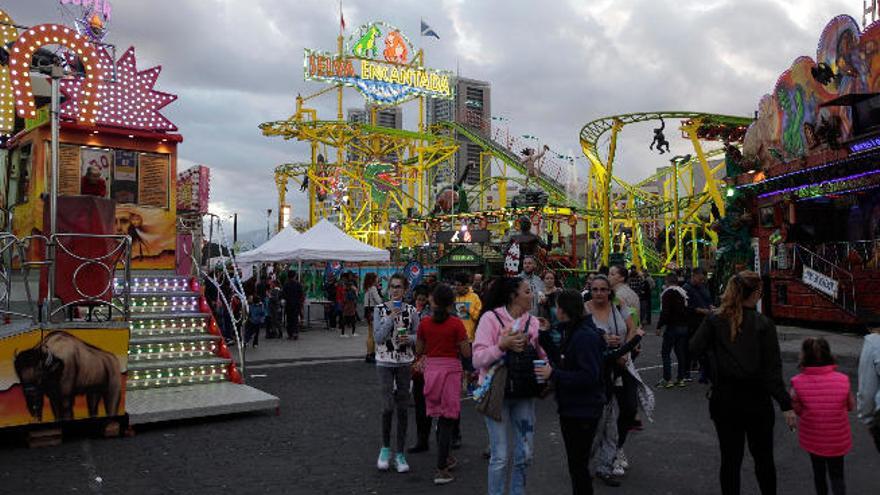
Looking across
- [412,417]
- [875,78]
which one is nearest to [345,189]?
[875,78]

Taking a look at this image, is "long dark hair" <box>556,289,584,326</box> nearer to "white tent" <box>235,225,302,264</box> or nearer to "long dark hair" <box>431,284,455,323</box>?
"long dark hair" <box>431,284,455,323</box>

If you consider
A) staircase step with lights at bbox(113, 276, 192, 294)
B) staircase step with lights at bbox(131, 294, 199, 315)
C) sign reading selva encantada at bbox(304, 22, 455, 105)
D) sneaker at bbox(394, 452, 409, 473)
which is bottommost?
sneaker at bbox(394, 452, 409, 473)

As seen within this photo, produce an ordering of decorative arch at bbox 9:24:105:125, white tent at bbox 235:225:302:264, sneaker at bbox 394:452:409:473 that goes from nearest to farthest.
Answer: sneaker at bbox 394:452:409:473 < decorative arch at bbox 9:24:105:125 < white tent at bbox 235:225:302:264

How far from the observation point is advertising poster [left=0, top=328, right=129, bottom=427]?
7.07 metres

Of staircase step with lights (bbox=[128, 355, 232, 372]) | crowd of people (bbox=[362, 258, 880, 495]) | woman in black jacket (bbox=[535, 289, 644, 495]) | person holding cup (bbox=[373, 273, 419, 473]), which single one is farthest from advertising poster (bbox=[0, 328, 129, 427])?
woman in black jacket (bbox=[535, 289, 644, 495])

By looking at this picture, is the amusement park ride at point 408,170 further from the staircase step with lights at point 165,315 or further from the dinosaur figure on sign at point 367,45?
the staircase step with lights at point 165,315

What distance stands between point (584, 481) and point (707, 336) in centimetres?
129

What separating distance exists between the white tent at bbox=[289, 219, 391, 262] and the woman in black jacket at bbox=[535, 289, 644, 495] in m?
15.0

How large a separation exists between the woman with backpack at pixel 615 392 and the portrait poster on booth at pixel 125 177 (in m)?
9.35

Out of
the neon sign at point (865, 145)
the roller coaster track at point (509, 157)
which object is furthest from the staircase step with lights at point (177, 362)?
the roller coaster track at point (509, 157)

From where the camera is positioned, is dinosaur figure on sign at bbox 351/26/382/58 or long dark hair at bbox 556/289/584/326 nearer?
long dark hair at bbox 556/289/584/326

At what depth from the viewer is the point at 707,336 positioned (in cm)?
467

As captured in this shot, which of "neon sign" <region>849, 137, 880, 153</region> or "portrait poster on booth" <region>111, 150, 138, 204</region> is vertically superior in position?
"neon sign" <region>849, 137, 880, 153</region>

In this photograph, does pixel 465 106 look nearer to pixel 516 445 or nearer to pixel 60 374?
pixel 60 374
